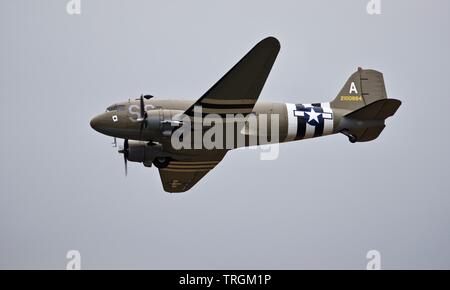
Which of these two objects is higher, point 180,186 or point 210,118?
point 210,118

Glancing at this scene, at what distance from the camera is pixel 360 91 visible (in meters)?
31.0

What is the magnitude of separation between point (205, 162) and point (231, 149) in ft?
6.25

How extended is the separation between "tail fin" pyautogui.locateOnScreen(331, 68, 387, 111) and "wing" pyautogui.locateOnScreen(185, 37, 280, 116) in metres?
4.70

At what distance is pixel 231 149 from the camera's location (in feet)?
94.1

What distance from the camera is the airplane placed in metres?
26.4

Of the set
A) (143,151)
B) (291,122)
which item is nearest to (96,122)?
(143,151)

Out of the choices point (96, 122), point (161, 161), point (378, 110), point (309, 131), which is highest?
point (378, 110)

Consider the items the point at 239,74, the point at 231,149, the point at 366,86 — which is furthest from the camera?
the point at 366,86

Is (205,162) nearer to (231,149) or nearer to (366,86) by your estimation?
(231,149)

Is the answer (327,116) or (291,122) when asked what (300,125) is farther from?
(327,116)

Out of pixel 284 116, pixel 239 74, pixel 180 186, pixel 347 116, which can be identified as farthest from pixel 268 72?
pixel 180 186

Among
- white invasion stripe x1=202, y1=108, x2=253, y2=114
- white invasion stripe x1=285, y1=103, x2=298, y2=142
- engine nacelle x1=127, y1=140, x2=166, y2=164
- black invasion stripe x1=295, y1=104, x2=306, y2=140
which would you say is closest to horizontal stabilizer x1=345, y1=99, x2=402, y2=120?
black invasion stripe x1=295, y1=104, x2=306, y2=140

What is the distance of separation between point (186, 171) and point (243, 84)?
19.0 ft

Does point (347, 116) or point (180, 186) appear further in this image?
point (180, 186)
